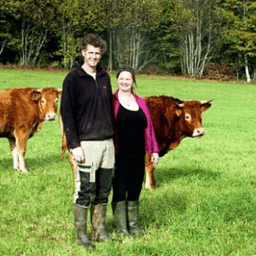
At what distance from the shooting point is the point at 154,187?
7.12 m

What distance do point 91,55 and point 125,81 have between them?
1.86ft

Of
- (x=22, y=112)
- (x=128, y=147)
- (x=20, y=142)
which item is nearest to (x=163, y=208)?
(x=128, y=147)

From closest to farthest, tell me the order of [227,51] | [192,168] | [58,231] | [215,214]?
[58,231], [215,214], [192,168], [227,51]

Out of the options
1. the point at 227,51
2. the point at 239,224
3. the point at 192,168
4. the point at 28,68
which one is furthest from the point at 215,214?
the point at 227,51

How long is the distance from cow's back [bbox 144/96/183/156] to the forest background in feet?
118

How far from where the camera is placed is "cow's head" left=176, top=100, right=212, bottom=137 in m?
7.14

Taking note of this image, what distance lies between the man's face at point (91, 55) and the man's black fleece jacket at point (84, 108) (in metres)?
0.11

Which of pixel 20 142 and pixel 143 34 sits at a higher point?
pixel 143 34

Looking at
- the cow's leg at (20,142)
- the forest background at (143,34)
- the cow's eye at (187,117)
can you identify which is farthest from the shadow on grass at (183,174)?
the forest background at (143,34)

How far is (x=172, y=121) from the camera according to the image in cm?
740

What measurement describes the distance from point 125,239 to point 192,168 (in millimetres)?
4475

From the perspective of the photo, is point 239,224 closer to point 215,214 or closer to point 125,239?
point 215,214

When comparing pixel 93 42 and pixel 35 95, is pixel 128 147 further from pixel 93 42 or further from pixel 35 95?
pixel 35 95

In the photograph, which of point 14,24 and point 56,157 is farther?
point 14,24
